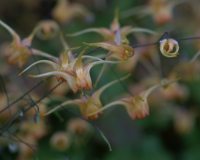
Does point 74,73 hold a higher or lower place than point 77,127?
higher

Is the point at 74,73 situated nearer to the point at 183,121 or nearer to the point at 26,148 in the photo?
the point at 26,148

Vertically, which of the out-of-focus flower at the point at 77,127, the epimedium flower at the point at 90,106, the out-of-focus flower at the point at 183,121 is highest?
the epimedium flower at the point at 90,106

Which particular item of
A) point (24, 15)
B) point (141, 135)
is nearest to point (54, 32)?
point (141, 135)

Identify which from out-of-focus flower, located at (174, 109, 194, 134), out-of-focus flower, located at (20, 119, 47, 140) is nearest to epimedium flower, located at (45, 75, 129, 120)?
out-of-focus flower, located at (20, 119, 47, 140)

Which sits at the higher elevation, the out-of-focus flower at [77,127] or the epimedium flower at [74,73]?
the epimedium flower at [74,73]

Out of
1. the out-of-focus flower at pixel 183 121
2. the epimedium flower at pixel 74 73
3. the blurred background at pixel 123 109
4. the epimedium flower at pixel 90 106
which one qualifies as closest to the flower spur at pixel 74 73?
the epimedium flower at pixel 74 73

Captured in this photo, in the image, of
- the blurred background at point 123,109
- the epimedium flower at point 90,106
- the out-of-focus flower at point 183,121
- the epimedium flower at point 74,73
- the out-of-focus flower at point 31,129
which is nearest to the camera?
the epimedium flower at point 74,73

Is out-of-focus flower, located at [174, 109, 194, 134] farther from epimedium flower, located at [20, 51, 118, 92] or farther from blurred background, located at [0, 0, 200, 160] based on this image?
epimedium flower, located at [20, 51, 118, 92]

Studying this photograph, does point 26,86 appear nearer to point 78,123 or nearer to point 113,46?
point 78,123

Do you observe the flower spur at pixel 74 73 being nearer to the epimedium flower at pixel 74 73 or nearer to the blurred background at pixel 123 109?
the epimedium flower at pixel 74 73

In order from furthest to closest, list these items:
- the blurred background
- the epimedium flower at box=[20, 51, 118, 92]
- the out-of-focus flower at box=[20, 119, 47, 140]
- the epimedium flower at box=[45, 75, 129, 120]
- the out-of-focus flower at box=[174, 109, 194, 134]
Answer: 1. the out-of-focus flower at box=[174, 109, 194, 134]
2. the blurred background
3. the out-of-focus flower at box=[20, 119, 47, 140]
4. the epimedium flower at box=[45, 75, 129, 120]
5. the epimedium flower at box=[20, 51, 118, 92]

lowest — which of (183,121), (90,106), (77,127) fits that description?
(183,121)

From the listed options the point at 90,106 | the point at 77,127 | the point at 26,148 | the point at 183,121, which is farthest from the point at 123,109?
the point at 90,106
